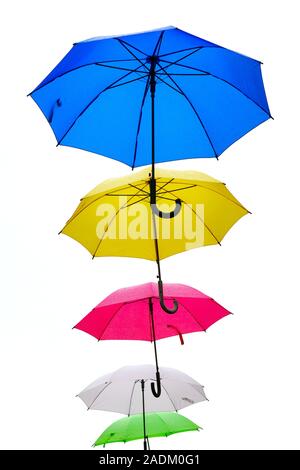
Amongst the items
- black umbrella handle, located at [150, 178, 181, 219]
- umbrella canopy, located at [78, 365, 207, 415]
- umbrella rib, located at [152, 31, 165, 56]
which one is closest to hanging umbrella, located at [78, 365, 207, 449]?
umbrella canopy, located at [78, 365, 207, 415]

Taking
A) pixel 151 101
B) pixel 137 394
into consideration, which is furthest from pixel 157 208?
pixel 137 394

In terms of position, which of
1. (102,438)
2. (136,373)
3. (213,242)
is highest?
(213,242)

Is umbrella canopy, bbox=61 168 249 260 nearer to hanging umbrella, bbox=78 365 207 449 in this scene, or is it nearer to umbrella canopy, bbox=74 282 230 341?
umbrella canopy, bbox=74 282 230 341

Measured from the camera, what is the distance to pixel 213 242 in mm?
6594

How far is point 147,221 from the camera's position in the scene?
6.63 m

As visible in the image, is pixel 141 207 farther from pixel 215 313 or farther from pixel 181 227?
pixel 215 313

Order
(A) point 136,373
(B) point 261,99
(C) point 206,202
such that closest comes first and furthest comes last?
(B) point 261,99, (C) point 206,202, (A) point 136,373


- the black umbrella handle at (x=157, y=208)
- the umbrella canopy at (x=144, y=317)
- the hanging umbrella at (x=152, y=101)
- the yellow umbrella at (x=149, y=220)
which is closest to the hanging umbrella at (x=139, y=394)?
the umbrella canopy at (x=144, y=317)

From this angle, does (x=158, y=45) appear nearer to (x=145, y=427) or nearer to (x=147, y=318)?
(x=147, y=318)

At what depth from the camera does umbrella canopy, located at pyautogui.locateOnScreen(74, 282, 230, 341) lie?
6.64 metres


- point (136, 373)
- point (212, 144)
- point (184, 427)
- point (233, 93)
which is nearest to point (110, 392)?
point (136, 373)

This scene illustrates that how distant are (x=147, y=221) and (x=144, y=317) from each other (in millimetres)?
901

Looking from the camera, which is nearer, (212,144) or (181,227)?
(212,144)

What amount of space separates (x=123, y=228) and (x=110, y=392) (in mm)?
1625
